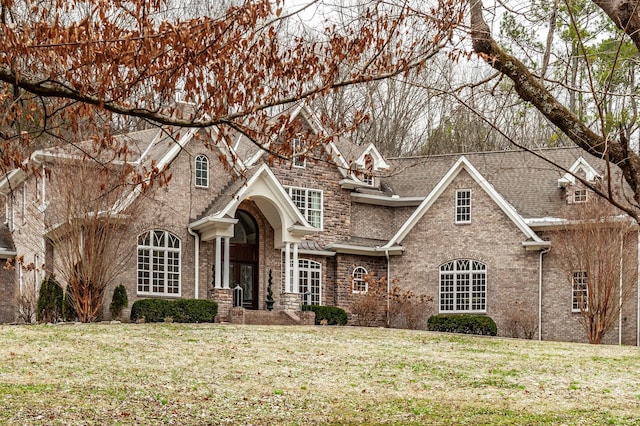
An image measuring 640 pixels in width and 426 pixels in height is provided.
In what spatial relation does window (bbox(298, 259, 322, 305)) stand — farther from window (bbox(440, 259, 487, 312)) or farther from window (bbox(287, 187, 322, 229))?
window (bbox(440, 259, 487, 312))

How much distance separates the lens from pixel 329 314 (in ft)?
96.9

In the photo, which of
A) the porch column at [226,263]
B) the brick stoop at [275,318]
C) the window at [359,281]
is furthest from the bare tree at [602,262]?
the porch column at [226,263]

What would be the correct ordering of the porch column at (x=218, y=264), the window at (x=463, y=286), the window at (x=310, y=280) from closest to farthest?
the porch column at (x=218, y=264)
the window at (x=463, y=286)
the window at (x=310, y=280)

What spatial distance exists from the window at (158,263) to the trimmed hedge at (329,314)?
14.1ft

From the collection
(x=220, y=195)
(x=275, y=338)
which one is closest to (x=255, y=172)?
(x=220, y=195)

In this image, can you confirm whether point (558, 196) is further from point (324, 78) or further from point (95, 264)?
point (324, 78)

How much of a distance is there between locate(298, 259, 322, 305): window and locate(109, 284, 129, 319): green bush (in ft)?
22.8

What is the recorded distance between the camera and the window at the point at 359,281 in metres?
31.4

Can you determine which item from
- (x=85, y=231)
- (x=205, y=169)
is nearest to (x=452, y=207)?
(x=205, y=169)

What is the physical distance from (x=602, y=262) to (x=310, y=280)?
956 centimetres

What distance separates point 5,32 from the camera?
6.76 metres

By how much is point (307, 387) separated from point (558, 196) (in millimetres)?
18837

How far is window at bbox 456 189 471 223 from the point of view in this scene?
30.7 m

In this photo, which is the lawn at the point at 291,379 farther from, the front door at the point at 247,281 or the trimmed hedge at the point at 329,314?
the front door at the point at 247,281
